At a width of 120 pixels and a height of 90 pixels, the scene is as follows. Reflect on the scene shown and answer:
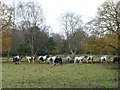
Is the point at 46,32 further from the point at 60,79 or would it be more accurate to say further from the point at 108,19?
the point at 60,79

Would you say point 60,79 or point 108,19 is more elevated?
point 108,19

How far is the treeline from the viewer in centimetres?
4378

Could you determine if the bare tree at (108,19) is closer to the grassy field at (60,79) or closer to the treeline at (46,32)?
the treeline at (46,32)

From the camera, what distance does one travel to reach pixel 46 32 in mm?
58688

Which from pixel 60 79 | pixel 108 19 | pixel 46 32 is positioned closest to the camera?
pixel 60 79

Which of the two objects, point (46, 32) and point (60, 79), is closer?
point (60, 79)

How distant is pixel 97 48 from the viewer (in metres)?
45.1

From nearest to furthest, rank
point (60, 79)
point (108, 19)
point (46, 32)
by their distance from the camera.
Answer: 1. point (60, 79)
2. point (108, 19)
3. point (46, 32)

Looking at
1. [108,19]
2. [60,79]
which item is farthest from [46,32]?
[60,79]

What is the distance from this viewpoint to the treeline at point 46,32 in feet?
144

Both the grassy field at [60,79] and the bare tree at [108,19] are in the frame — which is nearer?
the grassy field at [60,79]

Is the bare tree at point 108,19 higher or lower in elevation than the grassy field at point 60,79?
higher

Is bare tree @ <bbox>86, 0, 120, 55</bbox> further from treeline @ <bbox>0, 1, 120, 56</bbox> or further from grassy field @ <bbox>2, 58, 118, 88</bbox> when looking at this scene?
grassy field @ <bbox>2, 58, 118, 88</bbox>

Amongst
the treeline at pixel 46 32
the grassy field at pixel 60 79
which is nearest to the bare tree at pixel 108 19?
the treeline at pixel 46 32
